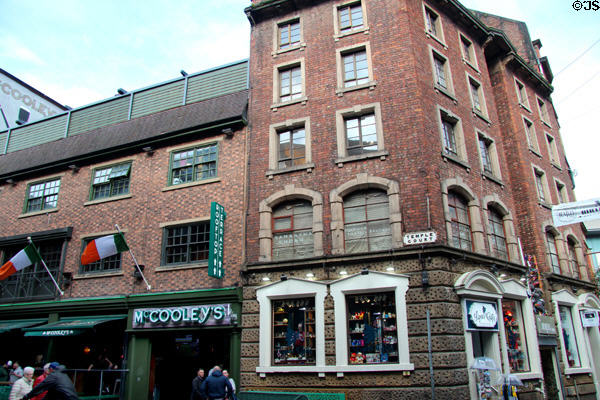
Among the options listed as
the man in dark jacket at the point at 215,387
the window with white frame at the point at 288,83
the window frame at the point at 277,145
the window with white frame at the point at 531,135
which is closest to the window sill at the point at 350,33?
the window with white frame at the point at 288,83

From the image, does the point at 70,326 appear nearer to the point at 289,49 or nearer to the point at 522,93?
the point at 289,49

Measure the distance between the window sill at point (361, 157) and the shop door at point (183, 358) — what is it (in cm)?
806

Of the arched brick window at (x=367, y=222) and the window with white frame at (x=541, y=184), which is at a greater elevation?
the window with white frame at (x=541, y=184)

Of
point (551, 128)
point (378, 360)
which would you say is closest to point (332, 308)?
point (378, 360)


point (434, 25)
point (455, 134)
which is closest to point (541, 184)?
point (455, 134)

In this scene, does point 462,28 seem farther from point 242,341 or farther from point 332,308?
point 242,341

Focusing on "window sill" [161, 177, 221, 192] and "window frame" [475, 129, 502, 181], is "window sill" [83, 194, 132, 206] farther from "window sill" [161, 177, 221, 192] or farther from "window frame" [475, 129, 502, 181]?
"window frame" [475, 129, 502, 181]

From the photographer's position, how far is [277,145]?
17.7m

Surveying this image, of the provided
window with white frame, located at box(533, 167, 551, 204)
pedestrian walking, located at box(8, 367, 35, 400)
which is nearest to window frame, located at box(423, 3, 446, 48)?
window with white frame, located at box(533, 167, 551, 204)

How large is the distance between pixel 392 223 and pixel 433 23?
31.9 feet

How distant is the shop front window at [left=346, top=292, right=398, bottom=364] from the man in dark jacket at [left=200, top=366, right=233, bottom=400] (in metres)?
3.75

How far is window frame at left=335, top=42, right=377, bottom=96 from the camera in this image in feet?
54.7

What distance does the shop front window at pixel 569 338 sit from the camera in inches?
755

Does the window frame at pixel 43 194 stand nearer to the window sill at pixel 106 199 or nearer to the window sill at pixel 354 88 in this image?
the window sill at pixel 106 199
